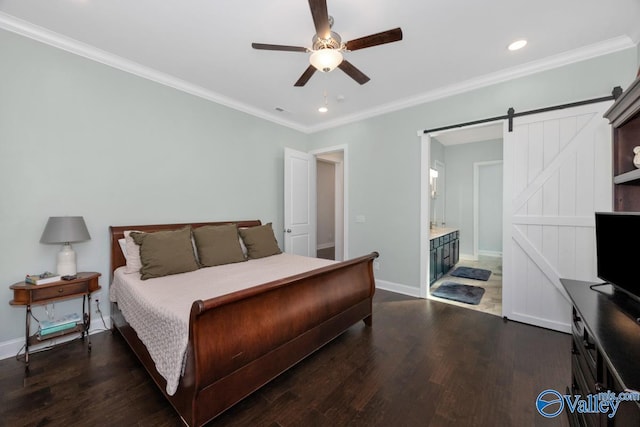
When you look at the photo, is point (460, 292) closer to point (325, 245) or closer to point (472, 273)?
point (472, 273)

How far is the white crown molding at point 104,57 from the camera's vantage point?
2.25 metres

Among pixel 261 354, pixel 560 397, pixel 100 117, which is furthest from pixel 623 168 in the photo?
pixel 100 117

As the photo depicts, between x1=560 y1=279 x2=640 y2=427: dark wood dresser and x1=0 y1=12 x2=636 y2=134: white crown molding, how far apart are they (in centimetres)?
236

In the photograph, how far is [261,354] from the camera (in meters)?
1.74

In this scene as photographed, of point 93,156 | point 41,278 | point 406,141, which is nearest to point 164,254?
point 41,278

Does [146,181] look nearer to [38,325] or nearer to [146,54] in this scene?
[146,54]

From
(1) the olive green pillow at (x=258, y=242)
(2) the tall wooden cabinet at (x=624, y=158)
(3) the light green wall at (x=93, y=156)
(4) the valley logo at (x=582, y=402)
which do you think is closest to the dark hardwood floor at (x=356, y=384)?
(4) the valley logo at (x=582, y=402)

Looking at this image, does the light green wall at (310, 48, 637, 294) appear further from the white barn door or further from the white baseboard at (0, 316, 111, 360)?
the white baseboard at (0, 316, 111, 360)

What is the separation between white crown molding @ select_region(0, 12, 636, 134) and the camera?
2.34 meters

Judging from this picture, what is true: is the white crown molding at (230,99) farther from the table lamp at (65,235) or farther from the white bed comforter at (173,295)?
the white bed comforter at (173,295)

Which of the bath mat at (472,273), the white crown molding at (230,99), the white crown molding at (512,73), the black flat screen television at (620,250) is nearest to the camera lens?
the black flat screen television at (620,250)

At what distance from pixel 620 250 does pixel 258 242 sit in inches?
127

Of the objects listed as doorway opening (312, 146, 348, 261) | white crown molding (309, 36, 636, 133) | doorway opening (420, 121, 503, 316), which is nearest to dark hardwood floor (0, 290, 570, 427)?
white crown molding (309, 36, 636, 133)

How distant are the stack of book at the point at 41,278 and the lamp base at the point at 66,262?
6 cm
